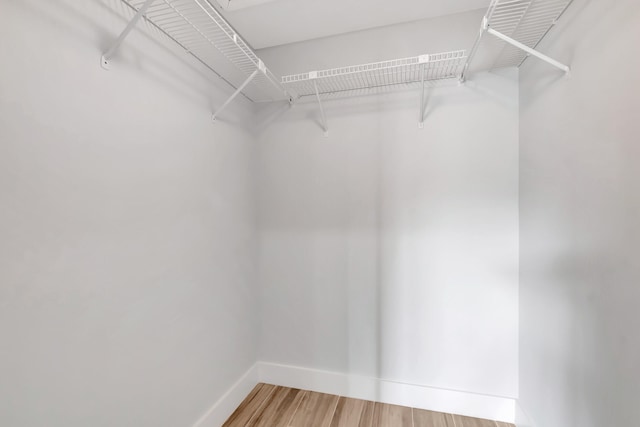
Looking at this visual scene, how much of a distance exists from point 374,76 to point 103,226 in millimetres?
1620

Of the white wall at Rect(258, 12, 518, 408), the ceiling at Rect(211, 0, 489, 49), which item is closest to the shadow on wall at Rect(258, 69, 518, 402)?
the white wall at Rect(258, 12, 518, 408)

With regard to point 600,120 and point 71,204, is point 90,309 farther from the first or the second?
point 600,120

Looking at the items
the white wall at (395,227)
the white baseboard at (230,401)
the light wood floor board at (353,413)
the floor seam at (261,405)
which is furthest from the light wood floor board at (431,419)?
the white baseboard at (230,401)

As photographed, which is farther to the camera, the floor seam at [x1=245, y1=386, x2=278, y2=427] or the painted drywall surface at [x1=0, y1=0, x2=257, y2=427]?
the floor seam at [x1=245, y1=386, x2=278, y2=427]

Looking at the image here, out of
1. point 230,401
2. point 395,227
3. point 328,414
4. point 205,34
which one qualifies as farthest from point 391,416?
point 205,34

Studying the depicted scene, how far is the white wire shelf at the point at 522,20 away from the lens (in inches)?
42.2

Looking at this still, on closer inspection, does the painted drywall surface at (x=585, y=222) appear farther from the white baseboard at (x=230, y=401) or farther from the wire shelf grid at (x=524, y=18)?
→ the white baseboard at (x=230, y=401)

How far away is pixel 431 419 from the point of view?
65.3 inches

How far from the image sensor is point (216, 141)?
64.4 inches

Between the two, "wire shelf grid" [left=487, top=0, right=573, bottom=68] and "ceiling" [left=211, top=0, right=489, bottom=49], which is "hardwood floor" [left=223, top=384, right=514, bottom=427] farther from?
"ceiling" [left=211, top=0, right=489, bottom=49]

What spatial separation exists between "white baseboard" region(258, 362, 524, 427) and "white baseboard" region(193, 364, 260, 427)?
102 mm

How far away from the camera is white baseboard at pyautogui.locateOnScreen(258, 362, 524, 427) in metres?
1.64

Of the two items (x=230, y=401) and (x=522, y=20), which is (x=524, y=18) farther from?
(x=230, y=401)

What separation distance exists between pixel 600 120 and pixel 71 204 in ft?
6.01
